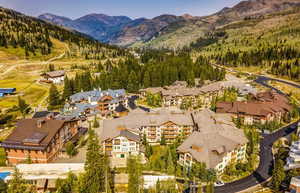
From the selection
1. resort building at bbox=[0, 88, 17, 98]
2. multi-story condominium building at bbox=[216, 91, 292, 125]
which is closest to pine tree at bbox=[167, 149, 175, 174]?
multi-story condominium building at bbox=[216, 91, 292, 125]

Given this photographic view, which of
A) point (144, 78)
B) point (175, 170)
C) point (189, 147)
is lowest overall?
point (175, 170)

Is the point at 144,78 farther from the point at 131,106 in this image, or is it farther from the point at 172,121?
the point at 172,121

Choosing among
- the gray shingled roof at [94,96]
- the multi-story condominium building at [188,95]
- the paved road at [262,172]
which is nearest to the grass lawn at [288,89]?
the multi-story condominium building at [188,95]

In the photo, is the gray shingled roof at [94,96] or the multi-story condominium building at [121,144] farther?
the gray shingled roof at [94,96]

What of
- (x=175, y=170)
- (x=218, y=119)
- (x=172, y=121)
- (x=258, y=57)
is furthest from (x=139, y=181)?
(x=258, y=57)

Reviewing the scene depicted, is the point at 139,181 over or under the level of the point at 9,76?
under

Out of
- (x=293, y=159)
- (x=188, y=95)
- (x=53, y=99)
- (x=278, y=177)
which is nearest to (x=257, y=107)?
(x=188, y=95)

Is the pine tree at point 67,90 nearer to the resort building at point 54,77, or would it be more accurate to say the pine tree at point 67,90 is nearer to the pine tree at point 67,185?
the resort building at point 54,77

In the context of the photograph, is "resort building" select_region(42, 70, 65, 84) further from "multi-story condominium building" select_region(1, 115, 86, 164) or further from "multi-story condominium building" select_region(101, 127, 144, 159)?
"multi-story condominium building" select_region(101, 127, 144, 159)
